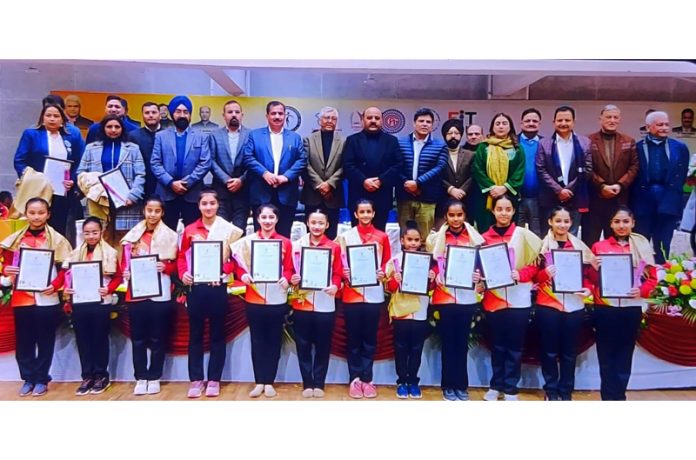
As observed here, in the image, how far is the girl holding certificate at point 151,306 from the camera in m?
4.09

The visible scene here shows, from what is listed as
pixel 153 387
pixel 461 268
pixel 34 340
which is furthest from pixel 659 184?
pixel 34 340

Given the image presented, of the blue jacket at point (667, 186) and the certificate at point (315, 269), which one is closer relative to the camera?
the certificate at point (315, 269)

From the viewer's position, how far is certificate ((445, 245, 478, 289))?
405 cm

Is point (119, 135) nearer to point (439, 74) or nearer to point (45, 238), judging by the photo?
point (45, 238)

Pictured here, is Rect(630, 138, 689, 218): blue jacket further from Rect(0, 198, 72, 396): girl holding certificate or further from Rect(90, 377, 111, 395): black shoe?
Rect(0, 198, 72, 396): girl holding certificate

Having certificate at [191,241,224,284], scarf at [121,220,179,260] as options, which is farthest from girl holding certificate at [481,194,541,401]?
scarf at [121,220,179,260]

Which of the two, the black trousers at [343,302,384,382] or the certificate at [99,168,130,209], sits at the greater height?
the certificate at [99,168,130,209]

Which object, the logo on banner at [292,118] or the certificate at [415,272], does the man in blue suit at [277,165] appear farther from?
the certificate at [415,272]

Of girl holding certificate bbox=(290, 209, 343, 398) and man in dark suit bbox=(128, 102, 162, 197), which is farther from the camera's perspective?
man in dark suit bbox=(128, 102, 162, 197)

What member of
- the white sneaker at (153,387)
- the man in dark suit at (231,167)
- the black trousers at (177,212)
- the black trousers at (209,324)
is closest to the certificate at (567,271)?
the man in dark suit at (231,167)

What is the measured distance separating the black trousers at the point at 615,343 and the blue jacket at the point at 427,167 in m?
1.34

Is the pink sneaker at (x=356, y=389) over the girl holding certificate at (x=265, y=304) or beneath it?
beneath

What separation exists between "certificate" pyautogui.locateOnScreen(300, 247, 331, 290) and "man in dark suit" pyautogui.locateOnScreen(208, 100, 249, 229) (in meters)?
0.50

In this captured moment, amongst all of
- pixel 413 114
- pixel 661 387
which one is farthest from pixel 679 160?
pixel 413 114
